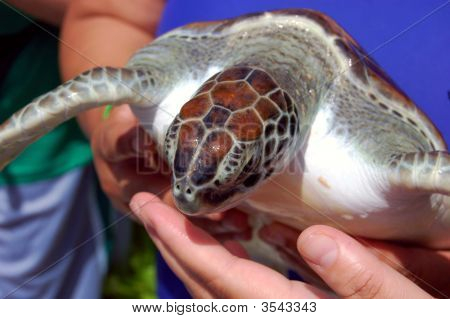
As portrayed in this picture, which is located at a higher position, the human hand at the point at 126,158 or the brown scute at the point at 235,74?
the brown scute at the point at 235,74

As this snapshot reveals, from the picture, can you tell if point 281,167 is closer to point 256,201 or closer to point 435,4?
point 256,201

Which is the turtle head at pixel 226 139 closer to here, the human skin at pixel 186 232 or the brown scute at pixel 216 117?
the brown scute at pixel 216 117

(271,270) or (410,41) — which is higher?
(410,41)

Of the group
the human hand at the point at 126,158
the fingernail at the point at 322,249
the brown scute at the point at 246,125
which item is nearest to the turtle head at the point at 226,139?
the brown scute at the point at 246,125

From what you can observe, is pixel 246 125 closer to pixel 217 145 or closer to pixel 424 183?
pixel 217 145

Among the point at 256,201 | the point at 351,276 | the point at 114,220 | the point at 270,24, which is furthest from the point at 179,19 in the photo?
the point at 114,220

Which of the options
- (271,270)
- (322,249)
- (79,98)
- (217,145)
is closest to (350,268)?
(322,249)
